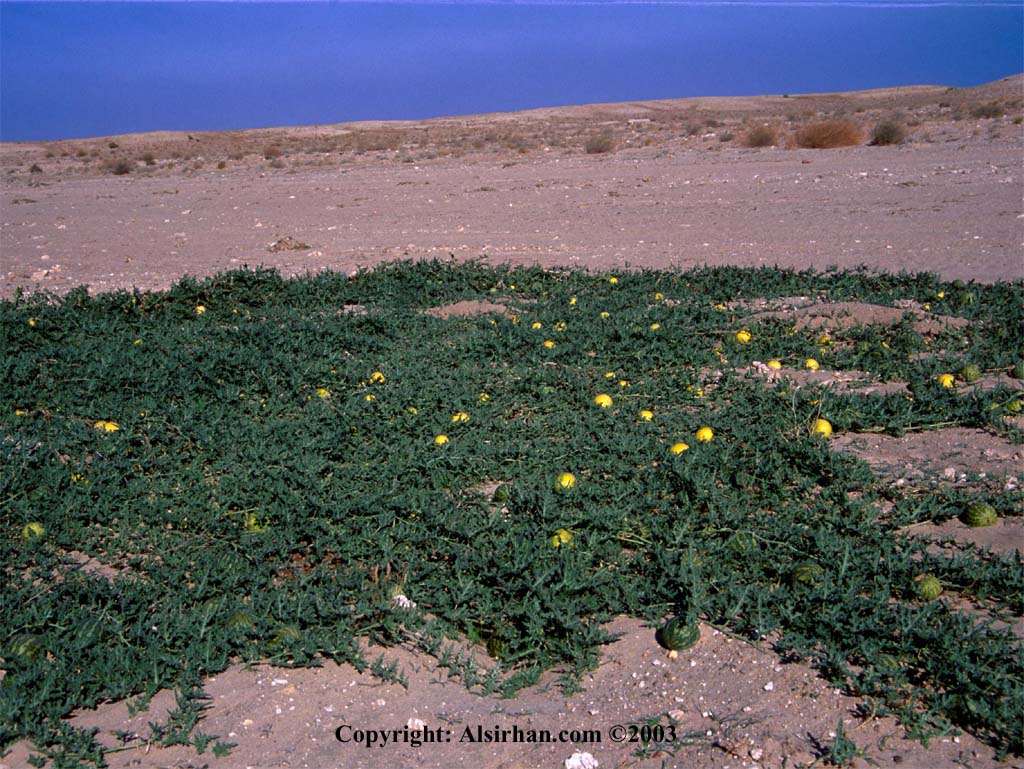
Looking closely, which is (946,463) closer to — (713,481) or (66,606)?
(713,481)

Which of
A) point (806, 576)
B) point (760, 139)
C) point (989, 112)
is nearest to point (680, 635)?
point (806, 576)

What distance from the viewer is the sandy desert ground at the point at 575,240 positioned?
2.73 meters

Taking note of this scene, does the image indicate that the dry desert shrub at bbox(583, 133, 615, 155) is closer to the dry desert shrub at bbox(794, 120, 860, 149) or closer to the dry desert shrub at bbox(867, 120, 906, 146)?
the dry desert shrub at bbox(794, 120, 860, 149)

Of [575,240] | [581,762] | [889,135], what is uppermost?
[889,135]

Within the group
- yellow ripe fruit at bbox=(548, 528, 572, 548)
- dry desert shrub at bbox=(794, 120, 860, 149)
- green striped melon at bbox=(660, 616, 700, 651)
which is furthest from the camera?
dry desert shrub at bbox=(794, 120, 860, 149)

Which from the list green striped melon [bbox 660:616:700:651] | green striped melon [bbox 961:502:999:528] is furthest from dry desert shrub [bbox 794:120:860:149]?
green striped melon [bbox 660:616:700:651]

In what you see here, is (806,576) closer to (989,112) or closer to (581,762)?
(581,762)

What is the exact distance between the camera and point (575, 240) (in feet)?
Result: 36.2

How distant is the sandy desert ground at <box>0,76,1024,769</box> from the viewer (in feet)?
8.97

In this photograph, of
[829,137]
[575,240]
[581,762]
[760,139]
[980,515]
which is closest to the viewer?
[581,762]

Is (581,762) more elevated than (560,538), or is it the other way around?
(560,538)

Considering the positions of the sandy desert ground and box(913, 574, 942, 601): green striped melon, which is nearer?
the sandy desert ground

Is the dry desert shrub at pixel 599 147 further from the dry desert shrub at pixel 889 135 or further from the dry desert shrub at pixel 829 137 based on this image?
the dry desert shrub at pixel 889 135

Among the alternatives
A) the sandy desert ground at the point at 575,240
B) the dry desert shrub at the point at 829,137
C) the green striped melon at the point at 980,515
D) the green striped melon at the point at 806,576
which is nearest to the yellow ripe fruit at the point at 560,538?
the sandy desert ground at the point at 575,240
